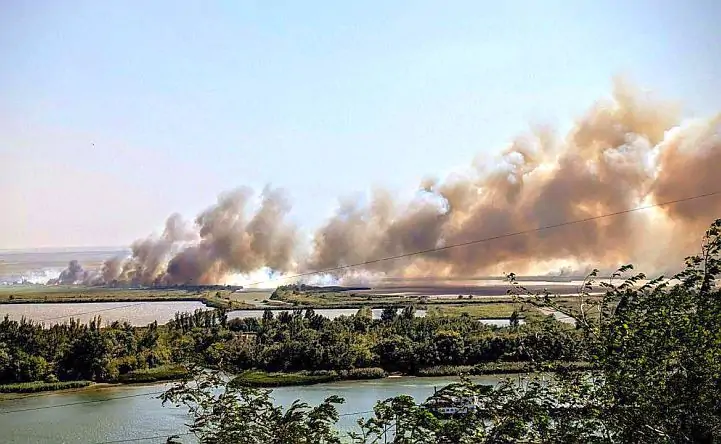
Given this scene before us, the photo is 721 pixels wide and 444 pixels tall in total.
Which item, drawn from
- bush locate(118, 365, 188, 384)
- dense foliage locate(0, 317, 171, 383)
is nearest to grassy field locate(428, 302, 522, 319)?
bush locate(118, 365, 188, 384)

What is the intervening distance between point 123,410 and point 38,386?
5.89m

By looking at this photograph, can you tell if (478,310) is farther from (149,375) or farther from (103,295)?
(103,295)

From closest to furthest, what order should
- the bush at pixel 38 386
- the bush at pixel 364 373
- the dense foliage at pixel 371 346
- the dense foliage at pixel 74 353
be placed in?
the bush at pixel 38 386 → the bush at pixel 364 373 → the dense foliage at pixel 371 346 → the dense foliage at pixel 74 353

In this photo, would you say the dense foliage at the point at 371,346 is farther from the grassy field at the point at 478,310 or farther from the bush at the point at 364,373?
the grassy field at the point at 478,310

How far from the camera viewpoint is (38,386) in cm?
2111

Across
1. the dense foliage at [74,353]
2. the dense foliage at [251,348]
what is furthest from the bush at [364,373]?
the dense foliage at [74,353]

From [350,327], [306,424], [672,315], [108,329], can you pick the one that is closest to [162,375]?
[108,329]

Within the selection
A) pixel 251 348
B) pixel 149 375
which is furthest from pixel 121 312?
pixel 251 348

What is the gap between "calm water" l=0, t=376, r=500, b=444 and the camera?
14.0 meters

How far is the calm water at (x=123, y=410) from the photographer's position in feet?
46.0

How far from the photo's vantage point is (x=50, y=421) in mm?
15945

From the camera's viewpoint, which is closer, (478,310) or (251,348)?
(251,348)

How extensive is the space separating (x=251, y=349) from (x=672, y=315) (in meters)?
18.6

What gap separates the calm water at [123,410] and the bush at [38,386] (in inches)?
29.9
